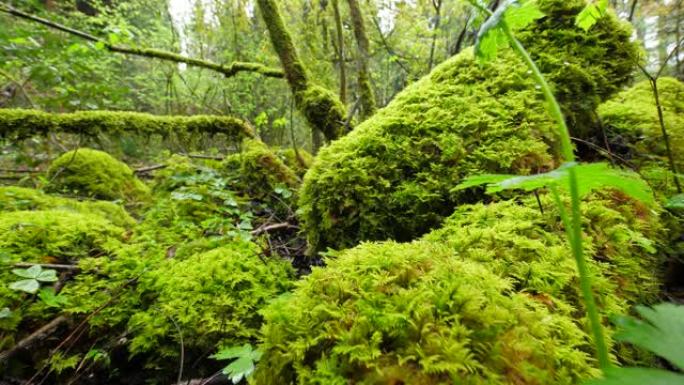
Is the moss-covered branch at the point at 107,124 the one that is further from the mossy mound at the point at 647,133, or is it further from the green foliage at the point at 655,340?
the green foliage at the point at 655,340

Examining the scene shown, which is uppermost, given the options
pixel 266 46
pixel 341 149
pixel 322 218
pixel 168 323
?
pixel 266 46

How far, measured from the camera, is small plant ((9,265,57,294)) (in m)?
1.75

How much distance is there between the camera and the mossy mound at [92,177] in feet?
12.9

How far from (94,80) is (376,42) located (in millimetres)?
6402

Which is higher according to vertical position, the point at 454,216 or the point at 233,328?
the point at 454,216

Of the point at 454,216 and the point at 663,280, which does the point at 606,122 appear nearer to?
the point at 663,280

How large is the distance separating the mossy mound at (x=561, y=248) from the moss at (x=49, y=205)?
3.07 meters

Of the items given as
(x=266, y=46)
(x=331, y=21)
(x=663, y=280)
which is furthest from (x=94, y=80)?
(x=663, y=280)

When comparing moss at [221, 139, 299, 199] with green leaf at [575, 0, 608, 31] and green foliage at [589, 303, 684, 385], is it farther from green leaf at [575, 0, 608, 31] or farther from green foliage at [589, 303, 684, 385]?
green foliage at [589, 303, 684, 385]

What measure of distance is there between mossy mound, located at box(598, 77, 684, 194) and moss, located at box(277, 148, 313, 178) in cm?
352

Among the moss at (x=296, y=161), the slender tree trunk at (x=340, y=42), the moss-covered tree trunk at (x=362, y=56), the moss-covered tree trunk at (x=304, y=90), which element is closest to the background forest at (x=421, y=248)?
the moss at (x=296, y=161)

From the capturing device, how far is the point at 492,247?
1.24 metres

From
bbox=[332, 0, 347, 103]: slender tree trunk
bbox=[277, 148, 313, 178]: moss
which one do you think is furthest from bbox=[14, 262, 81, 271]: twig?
bbox=[332, 0, 347, 103]: slender tree trunk

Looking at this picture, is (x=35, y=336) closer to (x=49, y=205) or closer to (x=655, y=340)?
(x=49, y=205)
